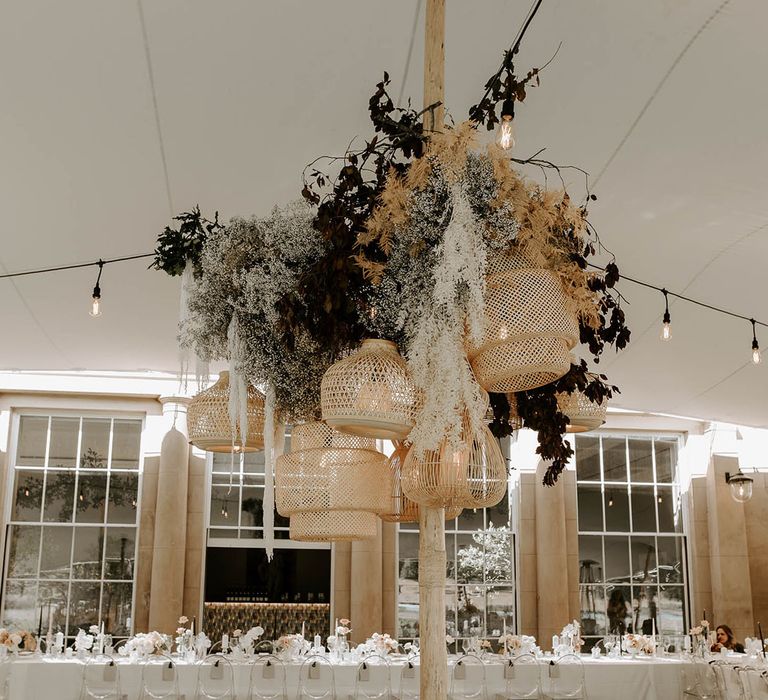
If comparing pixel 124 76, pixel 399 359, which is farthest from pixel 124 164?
pixel 399 359

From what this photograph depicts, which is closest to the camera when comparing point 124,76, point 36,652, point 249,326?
point 249,326

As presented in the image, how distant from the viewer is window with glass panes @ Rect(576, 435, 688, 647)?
12.9m

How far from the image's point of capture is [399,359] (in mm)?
2764

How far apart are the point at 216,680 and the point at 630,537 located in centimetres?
724

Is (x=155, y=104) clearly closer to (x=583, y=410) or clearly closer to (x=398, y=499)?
(x=398, y=499)

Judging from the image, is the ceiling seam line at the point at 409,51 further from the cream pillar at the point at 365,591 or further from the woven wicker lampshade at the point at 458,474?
the cream pillar at the point at 365,591

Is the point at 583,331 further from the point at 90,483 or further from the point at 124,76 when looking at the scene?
the point at 90,483

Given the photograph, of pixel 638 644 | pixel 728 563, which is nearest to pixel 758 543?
pixel 728 563

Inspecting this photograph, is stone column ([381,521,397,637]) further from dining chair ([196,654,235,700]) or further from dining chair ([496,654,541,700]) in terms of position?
dining chair ([196,654,235,700])

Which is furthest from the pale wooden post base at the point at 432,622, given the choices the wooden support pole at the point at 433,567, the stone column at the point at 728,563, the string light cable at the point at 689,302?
the stone column at the point at 728,563

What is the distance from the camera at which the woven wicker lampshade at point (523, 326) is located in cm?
262

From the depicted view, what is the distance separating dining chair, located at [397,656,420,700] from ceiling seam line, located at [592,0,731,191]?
15.0ft

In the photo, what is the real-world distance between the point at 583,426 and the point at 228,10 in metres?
2.21

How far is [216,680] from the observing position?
795 centimetres
